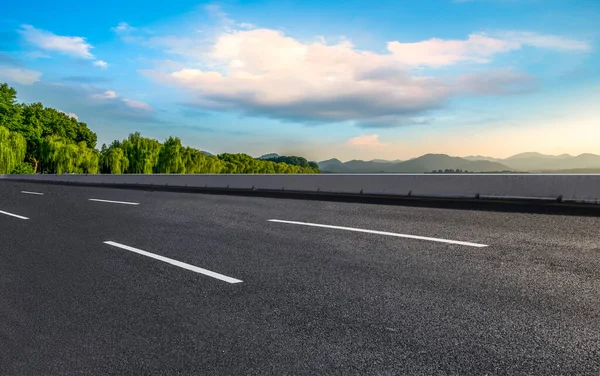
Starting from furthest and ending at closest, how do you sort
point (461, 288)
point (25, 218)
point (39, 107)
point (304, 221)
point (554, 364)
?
point (39, 107) < point (25, 218) < point (304, 221) < point (461, 288) < point (554, 364)

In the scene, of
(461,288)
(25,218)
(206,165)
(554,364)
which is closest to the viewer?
(554,364)

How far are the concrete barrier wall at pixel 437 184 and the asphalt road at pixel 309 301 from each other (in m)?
3.16

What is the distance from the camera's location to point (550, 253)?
19.1 ft

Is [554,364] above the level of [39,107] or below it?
below

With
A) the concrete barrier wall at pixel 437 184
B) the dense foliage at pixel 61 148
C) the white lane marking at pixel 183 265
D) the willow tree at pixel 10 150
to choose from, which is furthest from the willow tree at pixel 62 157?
the white lane marking at pixel 183 265

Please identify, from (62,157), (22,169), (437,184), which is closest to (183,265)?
(437,184)

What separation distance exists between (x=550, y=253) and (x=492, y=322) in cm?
286

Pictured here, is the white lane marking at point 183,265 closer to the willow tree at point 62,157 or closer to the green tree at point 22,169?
the green tree at point 22,169

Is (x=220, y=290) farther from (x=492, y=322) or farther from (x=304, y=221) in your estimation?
(x=304, y=221)

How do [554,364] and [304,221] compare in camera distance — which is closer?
[554,364]

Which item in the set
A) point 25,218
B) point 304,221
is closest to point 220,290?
point 304,221

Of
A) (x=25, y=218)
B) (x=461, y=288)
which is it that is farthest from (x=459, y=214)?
(x=25, y=218)

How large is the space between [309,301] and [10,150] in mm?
80984

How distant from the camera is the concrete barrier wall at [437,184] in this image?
11.0 metres
